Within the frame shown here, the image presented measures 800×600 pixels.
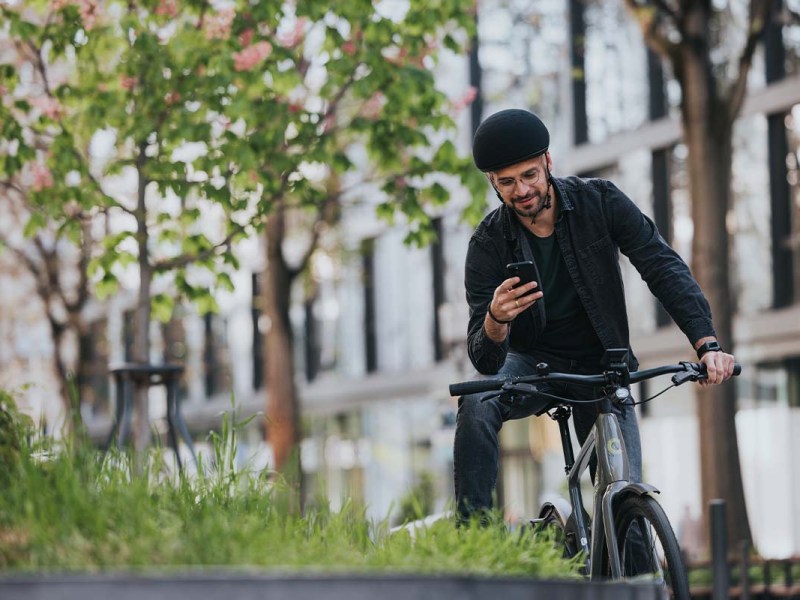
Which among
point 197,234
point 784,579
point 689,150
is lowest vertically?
point 784,579

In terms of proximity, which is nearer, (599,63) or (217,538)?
(217,538)

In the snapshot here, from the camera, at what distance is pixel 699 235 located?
607 inches

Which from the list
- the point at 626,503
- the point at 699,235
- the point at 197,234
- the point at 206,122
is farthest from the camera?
the point at 699,235

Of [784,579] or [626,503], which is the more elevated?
[626,503]

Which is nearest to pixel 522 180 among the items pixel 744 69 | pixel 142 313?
pixel 142 313

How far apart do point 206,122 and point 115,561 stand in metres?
7.66

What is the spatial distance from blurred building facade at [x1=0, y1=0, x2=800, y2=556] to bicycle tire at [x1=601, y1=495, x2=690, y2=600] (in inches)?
363

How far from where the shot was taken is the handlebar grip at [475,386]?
492cm

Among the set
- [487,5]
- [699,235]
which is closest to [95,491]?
[699,235]

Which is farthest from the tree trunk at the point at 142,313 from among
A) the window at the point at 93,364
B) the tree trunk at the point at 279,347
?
the window at the point at 93,364

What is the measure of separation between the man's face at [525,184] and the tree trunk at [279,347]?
16.0 metres

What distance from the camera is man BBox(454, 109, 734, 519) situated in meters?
5.18

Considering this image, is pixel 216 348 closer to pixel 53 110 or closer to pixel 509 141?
pixel 53 110

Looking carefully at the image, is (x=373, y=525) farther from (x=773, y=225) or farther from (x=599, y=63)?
(x=599, y=63)
